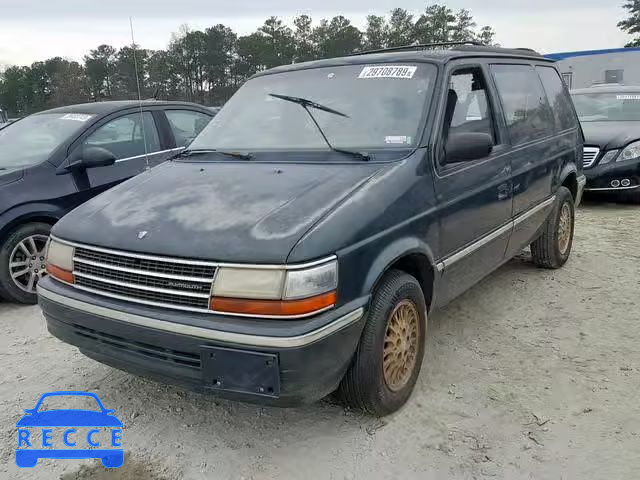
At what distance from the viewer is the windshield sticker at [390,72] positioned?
11.3 ft

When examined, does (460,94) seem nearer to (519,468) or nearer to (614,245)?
(519,468)

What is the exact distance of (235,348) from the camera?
91.0 inches

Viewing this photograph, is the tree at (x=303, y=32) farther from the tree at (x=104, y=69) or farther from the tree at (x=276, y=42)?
the tree at (x=104, y=69)

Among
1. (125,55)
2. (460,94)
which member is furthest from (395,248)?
(125,55)

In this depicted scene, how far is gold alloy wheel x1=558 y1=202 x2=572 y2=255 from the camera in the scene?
5.24 m

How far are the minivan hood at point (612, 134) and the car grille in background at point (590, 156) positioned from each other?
0.26 feet

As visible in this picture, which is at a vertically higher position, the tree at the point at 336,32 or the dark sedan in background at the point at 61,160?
the tree at the point at 336,32

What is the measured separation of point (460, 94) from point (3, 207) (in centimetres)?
375

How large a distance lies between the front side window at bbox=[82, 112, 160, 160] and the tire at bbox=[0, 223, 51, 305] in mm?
976

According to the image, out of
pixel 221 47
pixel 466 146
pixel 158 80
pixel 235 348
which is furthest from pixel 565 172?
pixel 221 47

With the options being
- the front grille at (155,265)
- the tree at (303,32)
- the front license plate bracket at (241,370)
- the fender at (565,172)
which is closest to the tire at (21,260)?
the front grille at (155,265)

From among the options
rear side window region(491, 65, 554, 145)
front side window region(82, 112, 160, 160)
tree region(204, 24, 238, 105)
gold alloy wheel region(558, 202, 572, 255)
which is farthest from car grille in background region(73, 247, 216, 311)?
tree region(204, 24, 238, 105)

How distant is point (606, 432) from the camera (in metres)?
2.76

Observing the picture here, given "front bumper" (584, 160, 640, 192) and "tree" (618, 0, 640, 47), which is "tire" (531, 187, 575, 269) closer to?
"front bumper" (584, 160, 640, 192)
